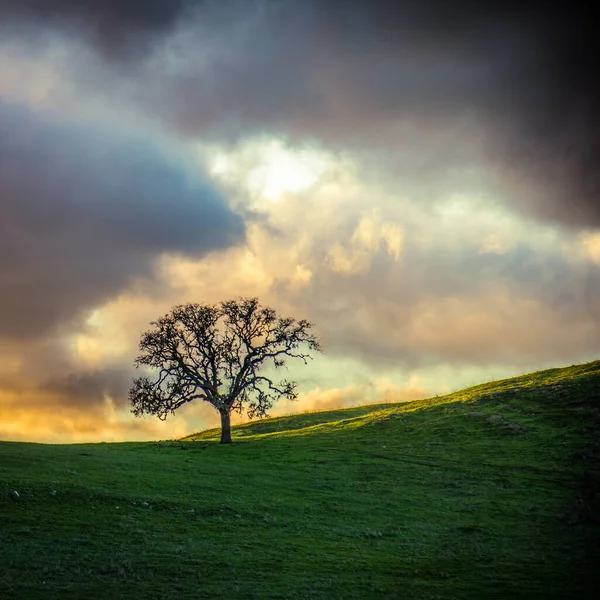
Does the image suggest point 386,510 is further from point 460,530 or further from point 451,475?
point 451,475

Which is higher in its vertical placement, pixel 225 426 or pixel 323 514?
pixel 225 426

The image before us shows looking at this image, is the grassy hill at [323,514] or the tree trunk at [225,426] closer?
the grassy hill at [323,514]

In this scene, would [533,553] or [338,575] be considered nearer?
[338,575]

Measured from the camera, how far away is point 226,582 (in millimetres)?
26516

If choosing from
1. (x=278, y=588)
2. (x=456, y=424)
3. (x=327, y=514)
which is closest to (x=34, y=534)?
(x=278, y=588)

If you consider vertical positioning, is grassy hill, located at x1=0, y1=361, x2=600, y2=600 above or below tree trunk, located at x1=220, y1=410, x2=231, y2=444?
below

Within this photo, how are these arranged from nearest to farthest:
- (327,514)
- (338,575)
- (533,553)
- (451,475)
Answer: (338,575) < (533,553) < (327,514) < (451,475)

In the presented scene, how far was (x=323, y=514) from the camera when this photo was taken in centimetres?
3972

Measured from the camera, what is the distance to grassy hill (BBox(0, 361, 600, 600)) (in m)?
27.0

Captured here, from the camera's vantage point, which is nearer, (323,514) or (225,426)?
(323,514)

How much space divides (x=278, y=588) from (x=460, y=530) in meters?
15.3

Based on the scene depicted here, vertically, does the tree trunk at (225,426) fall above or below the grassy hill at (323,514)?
above

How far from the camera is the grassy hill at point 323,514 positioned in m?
27.0

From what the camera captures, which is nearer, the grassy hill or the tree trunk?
the grassy hill
